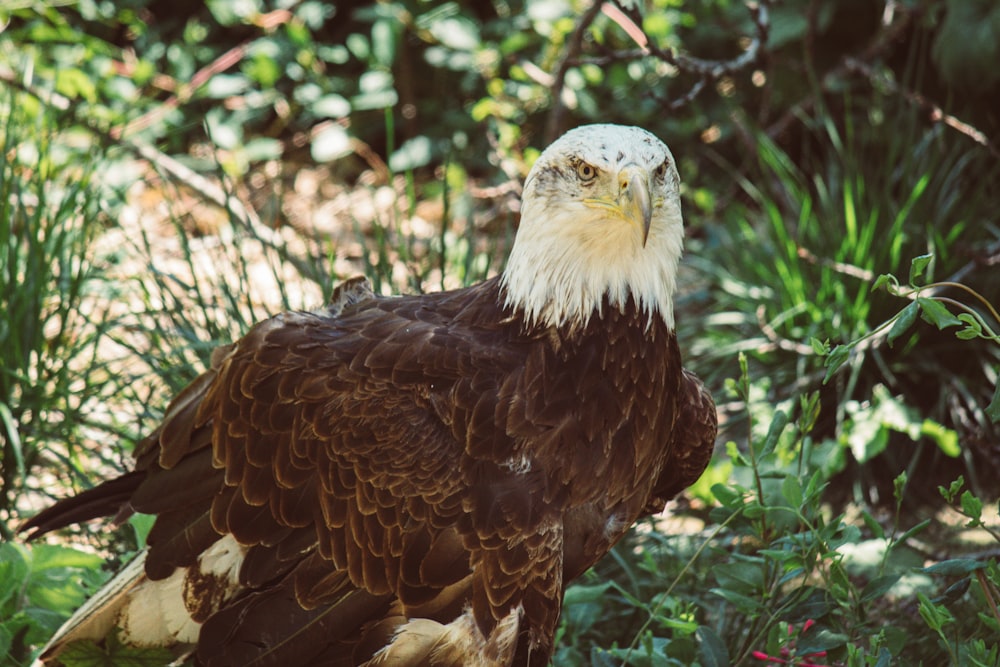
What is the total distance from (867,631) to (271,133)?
4596 mm

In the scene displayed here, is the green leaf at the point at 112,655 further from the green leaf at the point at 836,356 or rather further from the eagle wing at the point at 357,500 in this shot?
the green leaf at the point at 836,356

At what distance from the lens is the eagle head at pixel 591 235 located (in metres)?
2.20

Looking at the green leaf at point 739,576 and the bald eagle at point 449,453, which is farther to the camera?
the green leaf at point 739,576

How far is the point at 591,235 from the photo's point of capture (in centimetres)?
225

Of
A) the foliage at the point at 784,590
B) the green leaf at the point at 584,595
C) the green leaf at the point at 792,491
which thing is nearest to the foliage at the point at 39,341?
the green leaf at the point at 584,595

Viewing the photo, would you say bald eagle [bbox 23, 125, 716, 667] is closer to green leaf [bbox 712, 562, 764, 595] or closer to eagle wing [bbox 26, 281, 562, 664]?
eagle wing [bbox 26, 281, 562, 664]

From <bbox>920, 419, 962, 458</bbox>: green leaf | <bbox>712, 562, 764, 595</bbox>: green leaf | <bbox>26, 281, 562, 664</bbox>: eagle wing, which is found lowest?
<bbox>920, 419, 962, 458</bbox>: green leaf

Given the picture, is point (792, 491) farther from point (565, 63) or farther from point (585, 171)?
point (565, 63)

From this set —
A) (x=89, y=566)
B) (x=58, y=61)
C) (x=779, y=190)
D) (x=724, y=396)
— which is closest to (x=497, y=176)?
(x=779, y=190)

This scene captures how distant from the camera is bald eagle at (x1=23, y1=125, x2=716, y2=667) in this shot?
2.17 meters

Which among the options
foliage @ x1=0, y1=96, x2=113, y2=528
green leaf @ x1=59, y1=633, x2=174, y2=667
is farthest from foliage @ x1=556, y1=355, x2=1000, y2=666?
foliage @ x1=0, y1=96, x2=113, y2=528

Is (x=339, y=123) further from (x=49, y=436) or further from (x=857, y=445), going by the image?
(x=857, y=445)

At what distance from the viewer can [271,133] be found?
6125mm

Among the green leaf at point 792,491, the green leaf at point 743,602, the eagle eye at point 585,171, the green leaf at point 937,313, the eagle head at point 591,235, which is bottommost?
the green leaf at point 743,602
